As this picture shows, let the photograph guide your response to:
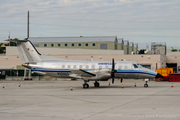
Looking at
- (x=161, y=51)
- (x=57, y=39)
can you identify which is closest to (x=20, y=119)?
(x=161, y=51)

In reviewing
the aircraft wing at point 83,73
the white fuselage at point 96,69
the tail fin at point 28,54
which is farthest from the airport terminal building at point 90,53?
the tail fin at point 28,54

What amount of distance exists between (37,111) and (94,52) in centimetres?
5336

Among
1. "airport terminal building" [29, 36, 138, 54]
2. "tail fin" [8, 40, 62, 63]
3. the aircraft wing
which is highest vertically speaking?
"airport terminal building" [29, 36, 138, 54]

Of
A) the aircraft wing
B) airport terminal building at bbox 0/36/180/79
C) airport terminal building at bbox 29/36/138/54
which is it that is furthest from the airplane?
airport terminal building at bbox 29/36/138/54

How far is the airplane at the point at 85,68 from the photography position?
30.6 m

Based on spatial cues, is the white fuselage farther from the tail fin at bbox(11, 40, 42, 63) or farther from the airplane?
the tail fin at bbox(11, 40, 42, 63)

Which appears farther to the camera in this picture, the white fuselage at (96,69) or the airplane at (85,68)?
the white fuselage at (96,69)

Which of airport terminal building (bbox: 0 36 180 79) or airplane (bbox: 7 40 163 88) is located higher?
airport terminal building (bbox: 0 36 180 79)

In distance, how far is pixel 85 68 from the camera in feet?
106

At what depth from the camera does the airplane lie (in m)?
30.6

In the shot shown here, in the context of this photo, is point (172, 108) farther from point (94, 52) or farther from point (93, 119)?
point (94, 52)

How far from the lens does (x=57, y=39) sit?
261 feet

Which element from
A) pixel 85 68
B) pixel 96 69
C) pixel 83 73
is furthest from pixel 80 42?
pixel 83 73

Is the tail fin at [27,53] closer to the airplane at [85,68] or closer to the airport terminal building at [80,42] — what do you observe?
the airplane at [85,68]
